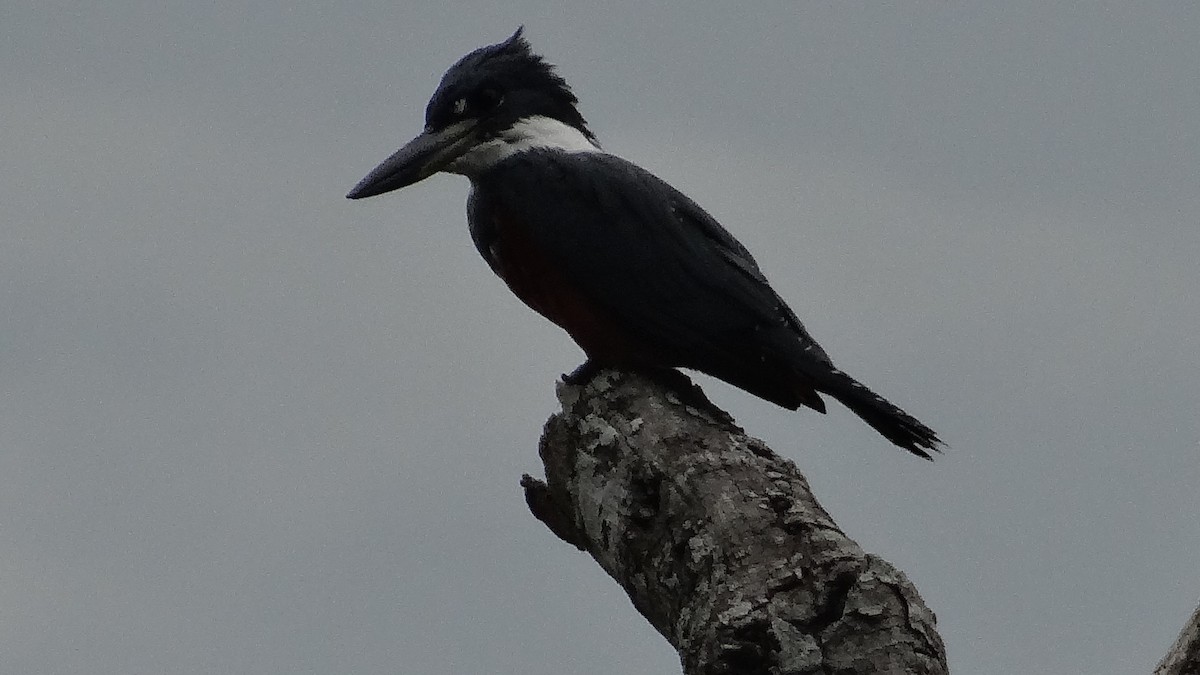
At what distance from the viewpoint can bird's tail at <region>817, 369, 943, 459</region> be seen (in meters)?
5.80

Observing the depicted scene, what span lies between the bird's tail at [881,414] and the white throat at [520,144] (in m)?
1.50

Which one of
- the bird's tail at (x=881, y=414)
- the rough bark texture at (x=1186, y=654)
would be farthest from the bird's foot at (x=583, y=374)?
the rough bark texture at (x=1186, y=654)

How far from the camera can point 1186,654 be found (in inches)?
160

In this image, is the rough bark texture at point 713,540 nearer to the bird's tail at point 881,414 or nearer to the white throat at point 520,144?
the bird's tail at point 881,414

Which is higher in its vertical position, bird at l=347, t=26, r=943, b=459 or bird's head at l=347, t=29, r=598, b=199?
bird's head at l=347, t=29, r=598, b=199

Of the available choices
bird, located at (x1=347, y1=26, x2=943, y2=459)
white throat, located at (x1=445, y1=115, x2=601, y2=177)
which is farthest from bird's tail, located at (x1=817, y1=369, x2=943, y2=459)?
white throat, located at (x1=445, y1=115, x2=601, y2=177)

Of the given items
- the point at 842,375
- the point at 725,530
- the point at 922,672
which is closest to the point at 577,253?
the point at 842,375

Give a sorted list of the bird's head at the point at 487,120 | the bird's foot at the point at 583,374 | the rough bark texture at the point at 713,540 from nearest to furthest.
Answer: the rough bark texture at the point at 713,540, the bird's foot at the point at 583,374, the bird's head at the point at 487,120

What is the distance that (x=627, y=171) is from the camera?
6.48 metres

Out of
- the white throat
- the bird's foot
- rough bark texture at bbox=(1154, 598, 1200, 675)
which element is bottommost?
rough bark texture at bbox=(1154, 598, 1200, 675)

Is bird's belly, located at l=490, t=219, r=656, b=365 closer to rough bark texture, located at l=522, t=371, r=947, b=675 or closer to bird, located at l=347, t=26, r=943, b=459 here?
bird, located at l=347, t=26, r=943, b=459

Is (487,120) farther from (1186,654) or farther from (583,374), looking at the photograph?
(1186,654)

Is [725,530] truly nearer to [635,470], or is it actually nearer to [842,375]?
[635,470]

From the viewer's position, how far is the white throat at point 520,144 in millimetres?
6609
